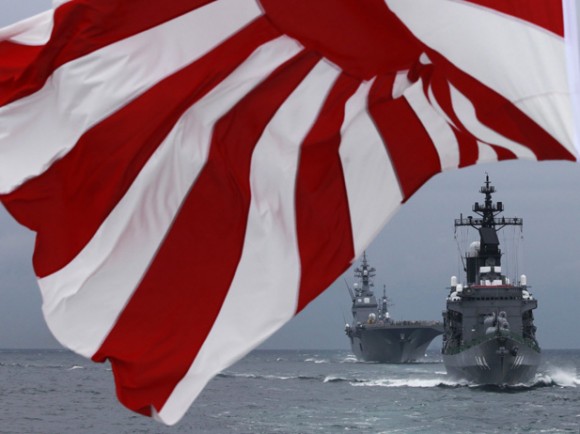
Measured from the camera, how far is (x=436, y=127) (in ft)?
21.7

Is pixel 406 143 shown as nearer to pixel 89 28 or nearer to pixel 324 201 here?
pixel 324 201

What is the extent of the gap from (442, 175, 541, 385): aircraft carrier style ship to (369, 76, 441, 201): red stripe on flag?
52682 millimetres

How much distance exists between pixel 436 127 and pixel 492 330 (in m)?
53.5

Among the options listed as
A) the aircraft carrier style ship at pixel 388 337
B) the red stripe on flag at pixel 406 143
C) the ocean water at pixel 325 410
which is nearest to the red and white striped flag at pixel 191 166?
the red stripe on flag at pixel 406 143

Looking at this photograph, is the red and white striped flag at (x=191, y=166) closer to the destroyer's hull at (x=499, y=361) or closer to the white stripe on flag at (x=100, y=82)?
the white stripe on flag at (x=100, y=82)

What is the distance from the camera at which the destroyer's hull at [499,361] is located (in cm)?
5947

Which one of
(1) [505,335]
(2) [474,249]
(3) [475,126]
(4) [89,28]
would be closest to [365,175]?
(3) [475,126]

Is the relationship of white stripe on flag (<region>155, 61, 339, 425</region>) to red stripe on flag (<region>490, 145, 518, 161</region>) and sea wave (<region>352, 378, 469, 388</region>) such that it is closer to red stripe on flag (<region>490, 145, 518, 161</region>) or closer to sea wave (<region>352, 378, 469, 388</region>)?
red stripe on flag (<region>490, 145, 518, 161</region>)

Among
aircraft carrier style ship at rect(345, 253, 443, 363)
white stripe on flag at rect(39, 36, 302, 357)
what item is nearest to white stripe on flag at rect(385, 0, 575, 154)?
white stripe on flag at rect(39, 36, 302, 357)

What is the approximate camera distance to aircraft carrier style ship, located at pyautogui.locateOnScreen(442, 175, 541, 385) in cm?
5975

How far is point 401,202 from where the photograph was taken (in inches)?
264

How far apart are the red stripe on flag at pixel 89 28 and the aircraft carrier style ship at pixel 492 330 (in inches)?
2091

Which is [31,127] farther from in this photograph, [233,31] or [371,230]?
[371,230]

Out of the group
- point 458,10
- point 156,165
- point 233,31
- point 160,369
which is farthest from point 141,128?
point 458,10
